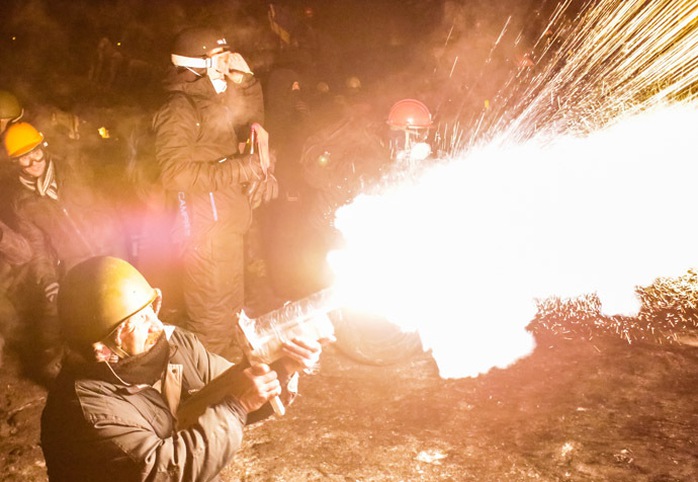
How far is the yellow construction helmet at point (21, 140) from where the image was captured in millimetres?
5336

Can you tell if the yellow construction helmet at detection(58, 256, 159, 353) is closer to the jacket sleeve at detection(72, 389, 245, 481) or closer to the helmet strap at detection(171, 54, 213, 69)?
the jacket sleeve at detection(72, 389, 245, 481)

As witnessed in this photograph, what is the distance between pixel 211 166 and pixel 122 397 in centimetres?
305

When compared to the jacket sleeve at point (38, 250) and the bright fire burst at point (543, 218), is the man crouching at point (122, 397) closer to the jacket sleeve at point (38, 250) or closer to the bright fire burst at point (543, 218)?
the bright fire burst at point (543, 218)

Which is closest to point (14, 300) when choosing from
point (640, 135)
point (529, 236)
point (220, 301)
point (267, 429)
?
point (220, 301)

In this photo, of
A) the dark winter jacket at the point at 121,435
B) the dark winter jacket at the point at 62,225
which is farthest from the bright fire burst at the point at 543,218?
the dark winter jacket at the point at 62,225

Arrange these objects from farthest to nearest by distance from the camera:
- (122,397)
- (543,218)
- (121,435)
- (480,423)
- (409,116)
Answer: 1. (409,116)
2. (543,218)
3. (480,423)
4. (122,397)
5. (121,435)

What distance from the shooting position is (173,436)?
7.72 feet

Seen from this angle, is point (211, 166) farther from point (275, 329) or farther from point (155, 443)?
point (155, 443)

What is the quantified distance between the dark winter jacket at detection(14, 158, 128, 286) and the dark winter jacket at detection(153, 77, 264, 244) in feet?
4.96

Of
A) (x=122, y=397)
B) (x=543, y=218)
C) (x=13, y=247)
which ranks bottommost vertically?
(x=122, y=397)

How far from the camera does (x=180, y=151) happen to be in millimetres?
4715

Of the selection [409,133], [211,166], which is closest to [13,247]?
[211,166]

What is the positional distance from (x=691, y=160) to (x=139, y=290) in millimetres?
A: 6164

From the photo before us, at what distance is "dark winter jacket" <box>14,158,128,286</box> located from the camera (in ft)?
17.6
